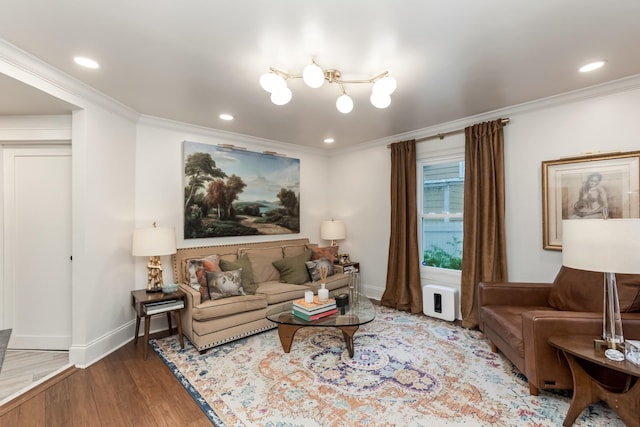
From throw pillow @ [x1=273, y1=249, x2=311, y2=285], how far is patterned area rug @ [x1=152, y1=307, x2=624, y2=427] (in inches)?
32.3

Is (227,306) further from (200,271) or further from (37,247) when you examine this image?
(37,247)

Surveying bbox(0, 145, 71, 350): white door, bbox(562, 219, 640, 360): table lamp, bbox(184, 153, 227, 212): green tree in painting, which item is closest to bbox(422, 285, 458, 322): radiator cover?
bbox(562, 219, 640, 360): table lamp

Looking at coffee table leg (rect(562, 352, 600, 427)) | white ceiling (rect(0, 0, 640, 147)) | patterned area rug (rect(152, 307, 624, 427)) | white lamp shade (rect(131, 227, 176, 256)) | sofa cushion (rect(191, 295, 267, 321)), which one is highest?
white ceiling (rect(0, 0, 640, 147))

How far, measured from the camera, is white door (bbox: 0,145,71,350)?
9.59 ft

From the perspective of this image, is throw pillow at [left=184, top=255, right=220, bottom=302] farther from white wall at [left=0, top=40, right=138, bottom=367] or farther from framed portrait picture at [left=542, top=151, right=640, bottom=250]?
framed portrait picture at [left=542, top=151, right=640, bottom=250]

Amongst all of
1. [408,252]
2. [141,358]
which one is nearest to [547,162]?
[408,252]

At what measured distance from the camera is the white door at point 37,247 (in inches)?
115

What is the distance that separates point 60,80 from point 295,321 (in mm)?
2857

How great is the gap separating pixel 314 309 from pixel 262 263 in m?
1.49

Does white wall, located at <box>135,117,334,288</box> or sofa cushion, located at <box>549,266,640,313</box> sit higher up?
white wall, located at <box>135,117,334,288</box>

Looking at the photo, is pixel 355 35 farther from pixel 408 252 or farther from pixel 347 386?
pixel 408 252

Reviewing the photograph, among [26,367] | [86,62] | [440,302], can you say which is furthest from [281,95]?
[26,367]

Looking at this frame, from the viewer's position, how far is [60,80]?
2412mm

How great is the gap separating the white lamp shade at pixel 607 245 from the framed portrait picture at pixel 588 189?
4.07ft
